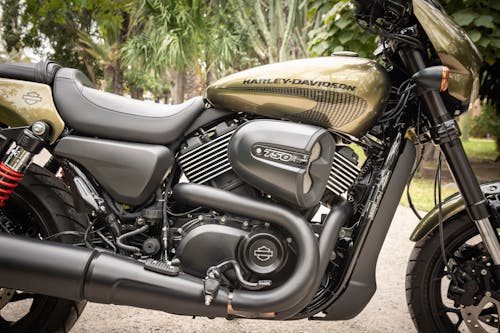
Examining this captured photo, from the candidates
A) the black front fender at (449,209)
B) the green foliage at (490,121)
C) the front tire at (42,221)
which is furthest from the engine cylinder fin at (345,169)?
the green foliage at (490,121)

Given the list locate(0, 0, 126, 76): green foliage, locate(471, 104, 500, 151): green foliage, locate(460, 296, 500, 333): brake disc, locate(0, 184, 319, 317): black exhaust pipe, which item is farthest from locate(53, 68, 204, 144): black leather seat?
locate(471, 104, 500, 151): green foliage

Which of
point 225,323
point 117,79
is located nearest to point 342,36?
point 225,323

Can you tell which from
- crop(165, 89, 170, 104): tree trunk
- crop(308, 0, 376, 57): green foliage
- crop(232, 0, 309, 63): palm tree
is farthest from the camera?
crop(165, 89, 170, 104): tree trunk

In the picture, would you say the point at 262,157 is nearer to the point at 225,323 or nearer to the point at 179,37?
the point at 225,323

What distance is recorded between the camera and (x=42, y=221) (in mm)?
2020

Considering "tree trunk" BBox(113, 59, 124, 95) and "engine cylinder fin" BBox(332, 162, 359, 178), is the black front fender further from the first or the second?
"tree trunk" BBox(113, 59, 124, 95)

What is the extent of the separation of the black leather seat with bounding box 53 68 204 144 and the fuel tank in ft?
0.70

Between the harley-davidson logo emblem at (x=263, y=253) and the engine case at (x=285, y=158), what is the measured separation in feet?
0.72

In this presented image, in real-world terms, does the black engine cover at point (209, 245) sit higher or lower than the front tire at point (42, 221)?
higher

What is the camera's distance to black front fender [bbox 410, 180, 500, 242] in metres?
1.97

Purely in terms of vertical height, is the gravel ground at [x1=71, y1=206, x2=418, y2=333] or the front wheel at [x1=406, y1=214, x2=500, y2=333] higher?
the front wheel at [x1=406, y1=214, x2=500, y2=333]

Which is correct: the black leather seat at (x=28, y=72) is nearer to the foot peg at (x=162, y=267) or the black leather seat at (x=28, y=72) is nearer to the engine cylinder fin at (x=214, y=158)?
the engine cylinder fin at (x=214, y=158)

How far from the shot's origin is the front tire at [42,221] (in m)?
2.01

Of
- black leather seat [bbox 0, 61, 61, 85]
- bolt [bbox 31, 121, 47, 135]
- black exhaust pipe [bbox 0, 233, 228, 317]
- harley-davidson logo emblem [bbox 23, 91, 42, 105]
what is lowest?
black exhaust pipe [bbox 0, 233, 228, 317]
